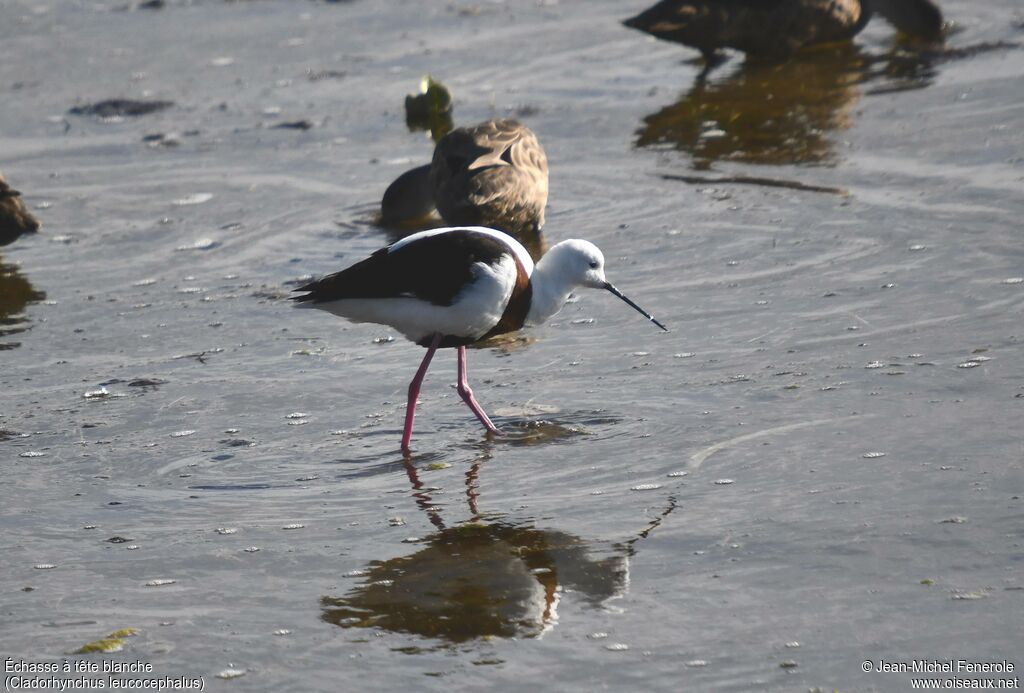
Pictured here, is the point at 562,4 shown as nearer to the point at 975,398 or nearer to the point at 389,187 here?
the point at 389,187

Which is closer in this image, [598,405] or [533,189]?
[598,405]

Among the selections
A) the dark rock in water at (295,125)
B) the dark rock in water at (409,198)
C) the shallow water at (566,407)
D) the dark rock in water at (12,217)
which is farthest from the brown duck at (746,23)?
the dark rock in water at (12,217)

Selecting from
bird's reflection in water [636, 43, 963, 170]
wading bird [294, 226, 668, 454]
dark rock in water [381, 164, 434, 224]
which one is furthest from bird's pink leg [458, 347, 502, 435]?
bird's reflection in water [636, 43, 963, 170]

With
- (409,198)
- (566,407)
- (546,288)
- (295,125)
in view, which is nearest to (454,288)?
(546,288)

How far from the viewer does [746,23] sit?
13.9 meters

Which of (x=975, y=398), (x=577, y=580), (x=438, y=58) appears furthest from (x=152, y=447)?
(x=438, y=58)

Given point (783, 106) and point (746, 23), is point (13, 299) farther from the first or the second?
point (746, 23)

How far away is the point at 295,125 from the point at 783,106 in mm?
4048

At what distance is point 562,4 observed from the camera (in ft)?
56.0

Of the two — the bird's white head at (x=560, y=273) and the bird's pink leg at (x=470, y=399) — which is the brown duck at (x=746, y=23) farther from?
the bird's pink leg at (x=470, y=399)

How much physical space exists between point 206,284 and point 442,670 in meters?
5.09

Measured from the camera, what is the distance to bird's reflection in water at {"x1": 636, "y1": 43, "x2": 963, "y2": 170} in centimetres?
1120

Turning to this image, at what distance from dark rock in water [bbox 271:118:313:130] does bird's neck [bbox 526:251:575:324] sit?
20.7 feet

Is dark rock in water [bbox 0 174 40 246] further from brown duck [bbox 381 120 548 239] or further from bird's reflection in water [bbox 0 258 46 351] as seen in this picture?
brown duck [bbox 381 120 548 239]
